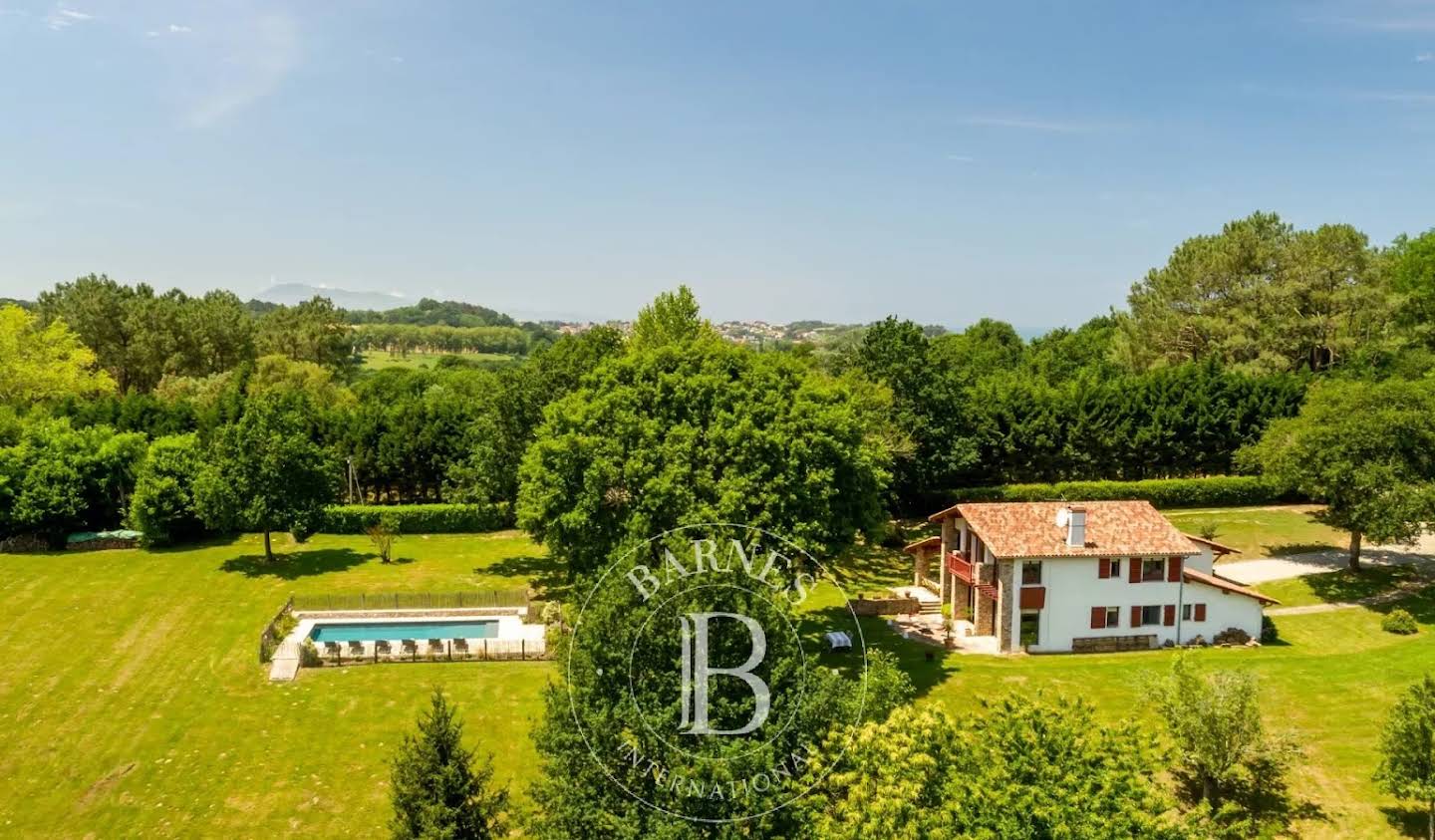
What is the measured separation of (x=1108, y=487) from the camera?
66688 millimetres

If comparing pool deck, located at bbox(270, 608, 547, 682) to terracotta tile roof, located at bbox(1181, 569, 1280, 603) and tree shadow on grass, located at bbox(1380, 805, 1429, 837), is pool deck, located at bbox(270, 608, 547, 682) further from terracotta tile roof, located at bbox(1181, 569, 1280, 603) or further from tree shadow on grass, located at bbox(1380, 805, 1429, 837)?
tree shadow on grass, located at bbox(1380, 805, 1429, 837)

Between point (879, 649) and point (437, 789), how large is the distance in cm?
2386

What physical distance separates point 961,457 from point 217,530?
51256mm

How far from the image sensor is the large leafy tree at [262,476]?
50250mm

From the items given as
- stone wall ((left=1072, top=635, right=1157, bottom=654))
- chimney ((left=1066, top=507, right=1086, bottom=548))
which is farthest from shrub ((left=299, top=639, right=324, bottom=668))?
stone wall ((left=1072, top=635, right=1157, bottom=654))

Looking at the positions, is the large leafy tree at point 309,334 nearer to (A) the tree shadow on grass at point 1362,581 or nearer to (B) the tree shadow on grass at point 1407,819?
(A) the tree shadow on grass at point 1362,581

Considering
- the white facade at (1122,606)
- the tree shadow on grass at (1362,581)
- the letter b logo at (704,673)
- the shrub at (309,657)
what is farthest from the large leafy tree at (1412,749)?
the shrub at (309,657)

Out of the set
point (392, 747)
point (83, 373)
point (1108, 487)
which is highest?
point (83, 373)

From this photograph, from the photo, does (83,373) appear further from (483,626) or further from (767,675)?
(767,675)

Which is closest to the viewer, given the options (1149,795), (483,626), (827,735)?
(1149,795)

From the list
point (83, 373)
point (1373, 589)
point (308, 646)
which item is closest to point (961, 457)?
point (1373, 589)

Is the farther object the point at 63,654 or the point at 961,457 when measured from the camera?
the point at 961,457

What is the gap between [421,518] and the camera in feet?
204

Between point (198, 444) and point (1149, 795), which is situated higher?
point (198, 444)
